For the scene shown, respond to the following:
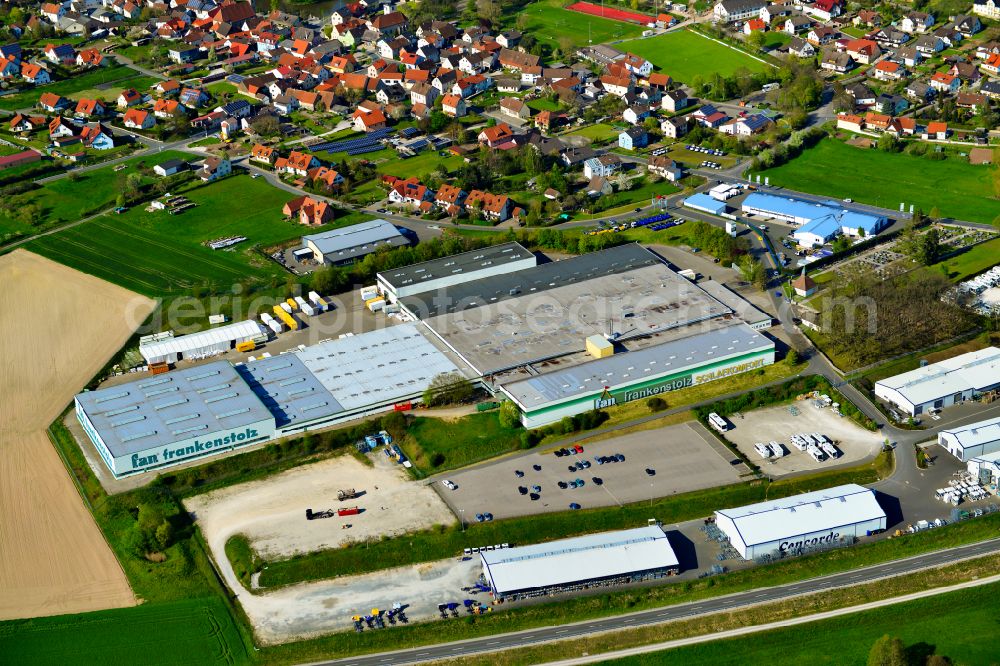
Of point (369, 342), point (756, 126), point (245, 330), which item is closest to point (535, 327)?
point (369, 342)

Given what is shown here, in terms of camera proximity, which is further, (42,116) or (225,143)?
(42,116)

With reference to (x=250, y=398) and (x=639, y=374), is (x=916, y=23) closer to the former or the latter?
(x=639, y=374)

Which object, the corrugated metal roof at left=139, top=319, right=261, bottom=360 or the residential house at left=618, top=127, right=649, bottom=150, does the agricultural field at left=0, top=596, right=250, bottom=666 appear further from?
the residential house at left=618, top=127, right=649, bottom=150

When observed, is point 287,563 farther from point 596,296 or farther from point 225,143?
point 225,143

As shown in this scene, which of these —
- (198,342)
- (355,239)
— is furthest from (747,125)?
(198,342)

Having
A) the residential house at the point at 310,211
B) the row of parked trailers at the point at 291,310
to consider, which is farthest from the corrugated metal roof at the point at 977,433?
the residential house at the point at 310,211

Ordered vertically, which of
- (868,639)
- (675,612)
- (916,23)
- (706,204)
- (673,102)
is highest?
(916,23)
